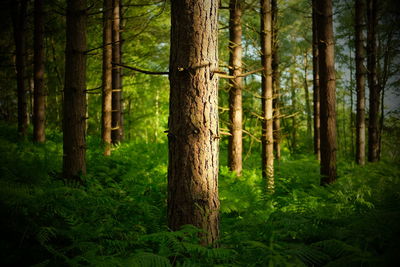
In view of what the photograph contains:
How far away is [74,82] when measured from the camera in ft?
16.0

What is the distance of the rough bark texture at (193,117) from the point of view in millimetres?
2684

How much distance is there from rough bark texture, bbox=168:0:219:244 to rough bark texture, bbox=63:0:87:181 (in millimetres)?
2985

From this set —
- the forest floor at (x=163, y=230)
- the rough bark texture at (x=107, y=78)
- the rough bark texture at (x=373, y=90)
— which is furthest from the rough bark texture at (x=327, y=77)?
the rough bark texture at (x=373, y=90)

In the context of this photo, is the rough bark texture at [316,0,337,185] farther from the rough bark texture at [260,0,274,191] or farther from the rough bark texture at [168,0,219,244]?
the rough bark texture at [168,0,219,244]

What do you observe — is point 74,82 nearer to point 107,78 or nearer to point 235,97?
point 235,97

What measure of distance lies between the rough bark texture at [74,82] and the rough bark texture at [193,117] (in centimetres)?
299

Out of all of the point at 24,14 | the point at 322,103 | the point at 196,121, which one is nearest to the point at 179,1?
the point at 196,121

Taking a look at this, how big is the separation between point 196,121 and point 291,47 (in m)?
18.8

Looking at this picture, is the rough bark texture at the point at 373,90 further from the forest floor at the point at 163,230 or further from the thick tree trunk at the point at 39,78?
the thick tree trunk at the point at 39,78

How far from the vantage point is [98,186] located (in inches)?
190

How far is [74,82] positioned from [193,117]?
334 cm

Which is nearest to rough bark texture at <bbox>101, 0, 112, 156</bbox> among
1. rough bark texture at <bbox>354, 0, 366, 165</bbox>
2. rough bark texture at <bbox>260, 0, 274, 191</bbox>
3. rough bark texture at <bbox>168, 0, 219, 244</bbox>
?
rough bark texture at <bbox>260, 0, 274, 191</bbox>

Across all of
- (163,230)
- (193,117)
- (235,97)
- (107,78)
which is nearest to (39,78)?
(107,78)

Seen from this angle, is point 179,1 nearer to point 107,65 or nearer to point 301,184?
point 301,184
